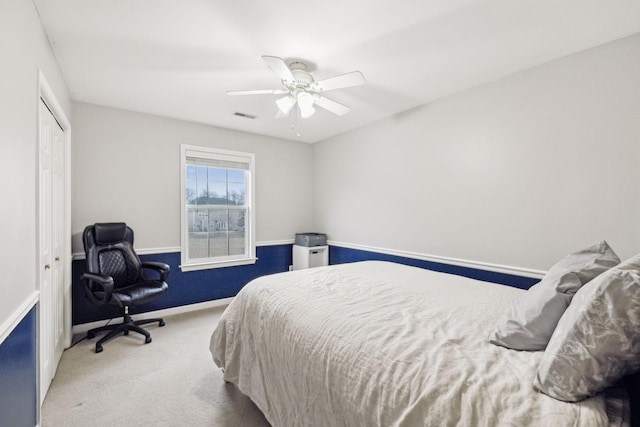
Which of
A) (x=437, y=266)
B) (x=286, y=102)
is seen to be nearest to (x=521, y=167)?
(x=437, y=266)

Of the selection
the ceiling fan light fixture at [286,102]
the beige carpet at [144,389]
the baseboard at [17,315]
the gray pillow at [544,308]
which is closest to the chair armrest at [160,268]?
the beige carpet at [144,389]

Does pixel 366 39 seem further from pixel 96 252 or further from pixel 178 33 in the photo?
pixel 96 252

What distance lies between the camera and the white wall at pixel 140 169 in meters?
3.03

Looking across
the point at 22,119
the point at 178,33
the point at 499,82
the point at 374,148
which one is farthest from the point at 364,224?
the point at 22,119

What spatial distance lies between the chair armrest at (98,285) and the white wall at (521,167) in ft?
9.36

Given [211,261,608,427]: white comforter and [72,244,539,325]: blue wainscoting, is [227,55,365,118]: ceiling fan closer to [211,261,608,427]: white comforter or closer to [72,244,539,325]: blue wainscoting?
[211,261,608,427]: white comforter

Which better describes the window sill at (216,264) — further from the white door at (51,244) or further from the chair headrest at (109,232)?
the white door at (51,244)

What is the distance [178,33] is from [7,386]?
2.08 meters

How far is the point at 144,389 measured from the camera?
82.3 inches

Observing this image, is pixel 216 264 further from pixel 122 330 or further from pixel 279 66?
pixel 279 66

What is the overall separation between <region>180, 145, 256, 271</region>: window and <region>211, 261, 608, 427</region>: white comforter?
196 centimetres

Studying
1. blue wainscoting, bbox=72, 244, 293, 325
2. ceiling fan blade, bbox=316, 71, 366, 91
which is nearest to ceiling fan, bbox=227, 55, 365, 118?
ceiling fan blade, bbox=316, 71, 366, 91

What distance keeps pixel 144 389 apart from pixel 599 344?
2622 millimetres

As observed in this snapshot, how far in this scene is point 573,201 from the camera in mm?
2086
